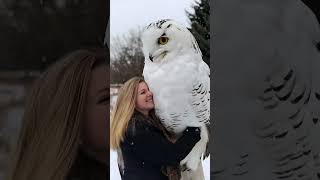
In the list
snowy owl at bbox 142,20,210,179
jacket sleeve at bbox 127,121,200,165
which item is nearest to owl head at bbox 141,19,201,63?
snowy owl at bbox 142,20,210,179

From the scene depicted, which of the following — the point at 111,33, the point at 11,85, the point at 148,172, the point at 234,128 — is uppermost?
the point at 111,33

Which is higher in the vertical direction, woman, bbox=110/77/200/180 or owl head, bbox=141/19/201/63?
owl head, bbox=141/19/201/63

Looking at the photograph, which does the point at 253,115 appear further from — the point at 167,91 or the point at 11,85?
the point at 11,85

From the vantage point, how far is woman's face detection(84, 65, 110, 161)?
5.00 metres

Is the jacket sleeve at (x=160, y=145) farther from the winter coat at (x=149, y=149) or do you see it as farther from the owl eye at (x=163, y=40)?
the owl eye at (x=163, y=40)

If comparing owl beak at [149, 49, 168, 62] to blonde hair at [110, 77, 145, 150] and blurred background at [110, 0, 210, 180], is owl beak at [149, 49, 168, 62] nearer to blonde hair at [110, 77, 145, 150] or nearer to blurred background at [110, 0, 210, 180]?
blurred background at [110, 0, 210, 180]

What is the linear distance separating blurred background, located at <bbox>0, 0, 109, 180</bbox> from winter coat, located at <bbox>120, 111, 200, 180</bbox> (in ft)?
2.41

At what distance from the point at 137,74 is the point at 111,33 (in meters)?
0.38

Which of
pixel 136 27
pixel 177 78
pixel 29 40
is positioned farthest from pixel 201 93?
pixel 29 40

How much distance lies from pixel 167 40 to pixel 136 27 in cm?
27

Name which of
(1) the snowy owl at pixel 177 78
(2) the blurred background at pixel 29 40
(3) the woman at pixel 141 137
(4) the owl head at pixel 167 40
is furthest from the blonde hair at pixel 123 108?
(2) the blurred background at pixel 29 40

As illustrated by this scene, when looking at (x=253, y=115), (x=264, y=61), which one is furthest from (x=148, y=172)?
(x=264, y=61)

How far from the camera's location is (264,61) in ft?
16.1

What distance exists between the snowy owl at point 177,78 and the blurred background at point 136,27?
0.06 m
